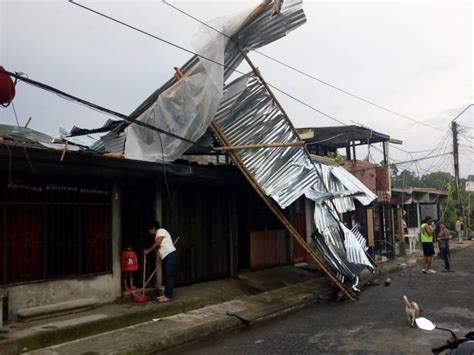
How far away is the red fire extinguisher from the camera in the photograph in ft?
23.2

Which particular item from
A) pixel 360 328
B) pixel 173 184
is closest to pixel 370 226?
pixel 173 184

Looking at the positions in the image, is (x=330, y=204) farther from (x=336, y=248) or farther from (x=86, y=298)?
(x=86, y=298)

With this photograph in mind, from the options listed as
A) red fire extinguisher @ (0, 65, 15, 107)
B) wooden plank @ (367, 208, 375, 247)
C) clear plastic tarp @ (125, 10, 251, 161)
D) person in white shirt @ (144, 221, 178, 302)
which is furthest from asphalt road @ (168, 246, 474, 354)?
wooden plank @ (367, 208, 375, 247)

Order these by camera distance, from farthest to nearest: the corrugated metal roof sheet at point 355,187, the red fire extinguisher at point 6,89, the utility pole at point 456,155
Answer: the utility pole at point 456,155, the corrugated metal roof sheet at point 355,187, the red fire extinguisher at point 6,89

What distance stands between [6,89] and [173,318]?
4.88 m

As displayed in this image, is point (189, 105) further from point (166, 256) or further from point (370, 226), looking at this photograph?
point (370, 226)

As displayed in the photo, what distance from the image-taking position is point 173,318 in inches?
337

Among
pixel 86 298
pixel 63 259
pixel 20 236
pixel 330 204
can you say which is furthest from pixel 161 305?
pixel 330 204

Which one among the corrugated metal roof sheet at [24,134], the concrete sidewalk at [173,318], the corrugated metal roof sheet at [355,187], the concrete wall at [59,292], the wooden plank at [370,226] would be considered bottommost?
the concrete sidewalk at [173,318]

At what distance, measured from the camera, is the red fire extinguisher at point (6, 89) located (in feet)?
23.2

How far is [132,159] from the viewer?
337 inches

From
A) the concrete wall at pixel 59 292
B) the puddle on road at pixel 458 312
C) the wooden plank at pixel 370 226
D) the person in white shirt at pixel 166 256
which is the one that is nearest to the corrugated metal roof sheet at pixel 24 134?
the concrete wall at pixel 59 292

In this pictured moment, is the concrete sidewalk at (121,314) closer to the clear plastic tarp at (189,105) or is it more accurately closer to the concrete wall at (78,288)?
the concrete wall at (78,288)

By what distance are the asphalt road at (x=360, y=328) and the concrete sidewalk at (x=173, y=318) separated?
0.33m
